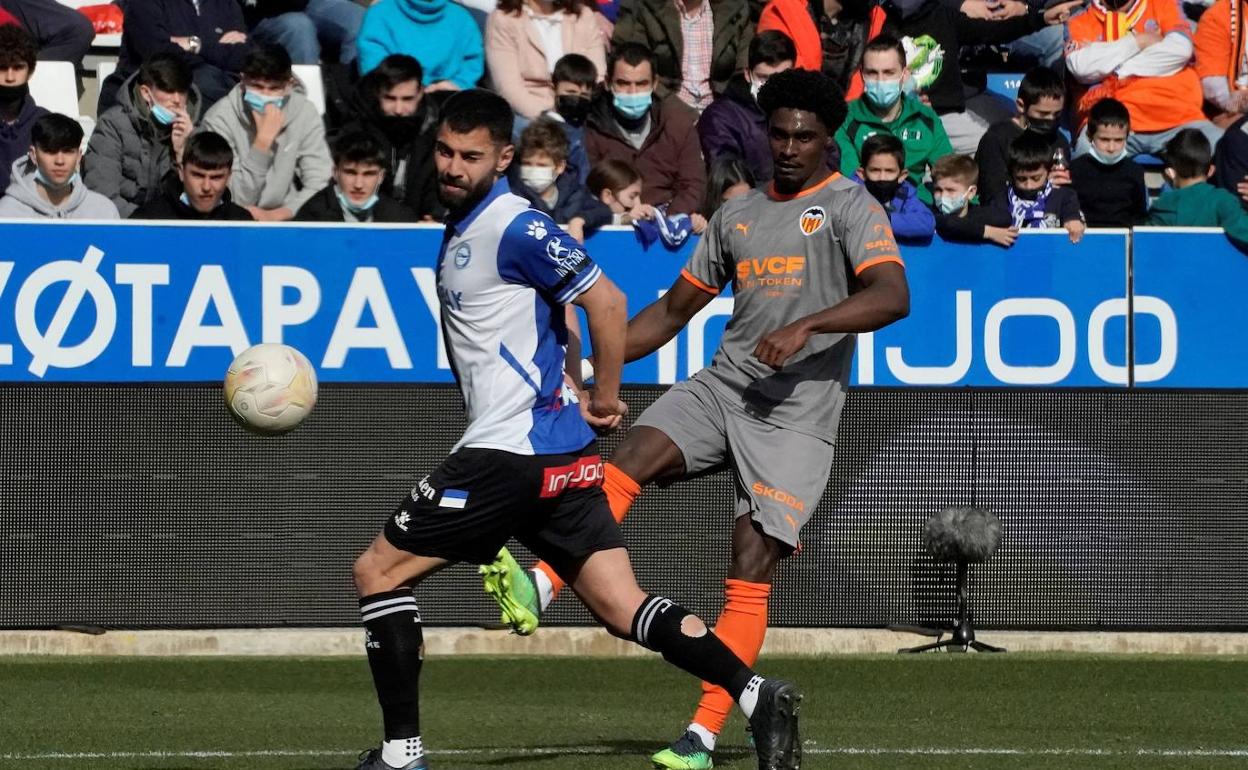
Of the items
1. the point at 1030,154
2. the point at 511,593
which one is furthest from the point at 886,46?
the point at 511,593

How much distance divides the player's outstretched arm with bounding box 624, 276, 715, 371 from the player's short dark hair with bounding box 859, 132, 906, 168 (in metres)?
5.35

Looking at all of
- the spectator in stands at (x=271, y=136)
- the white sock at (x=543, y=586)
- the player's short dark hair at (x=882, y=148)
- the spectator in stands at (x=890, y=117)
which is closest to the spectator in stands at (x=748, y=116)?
the spectator in stands at (x=890, y=117)

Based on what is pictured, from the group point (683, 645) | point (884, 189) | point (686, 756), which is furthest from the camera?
point (884, 189)

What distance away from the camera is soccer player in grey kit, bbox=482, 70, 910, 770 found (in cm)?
802

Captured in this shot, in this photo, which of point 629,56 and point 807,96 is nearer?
point 807,96

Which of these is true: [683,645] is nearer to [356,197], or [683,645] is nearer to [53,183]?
[356,197]

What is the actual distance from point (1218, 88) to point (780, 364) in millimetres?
10476

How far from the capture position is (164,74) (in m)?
14.2

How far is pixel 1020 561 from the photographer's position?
41.6 feet

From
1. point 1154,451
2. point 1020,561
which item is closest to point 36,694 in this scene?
point 1020,561

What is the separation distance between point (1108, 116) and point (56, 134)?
7.22 m

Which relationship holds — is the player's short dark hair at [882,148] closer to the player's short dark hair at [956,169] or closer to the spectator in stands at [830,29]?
the player's short dark hair at [956,169]

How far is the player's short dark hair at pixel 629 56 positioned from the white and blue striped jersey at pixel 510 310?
7801mm

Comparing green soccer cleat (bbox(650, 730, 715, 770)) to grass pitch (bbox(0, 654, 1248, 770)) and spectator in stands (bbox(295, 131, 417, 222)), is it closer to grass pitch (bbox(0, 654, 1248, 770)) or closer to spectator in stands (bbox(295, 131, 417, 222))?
grass pitch (bbox(0, 654, 1248, 770))
